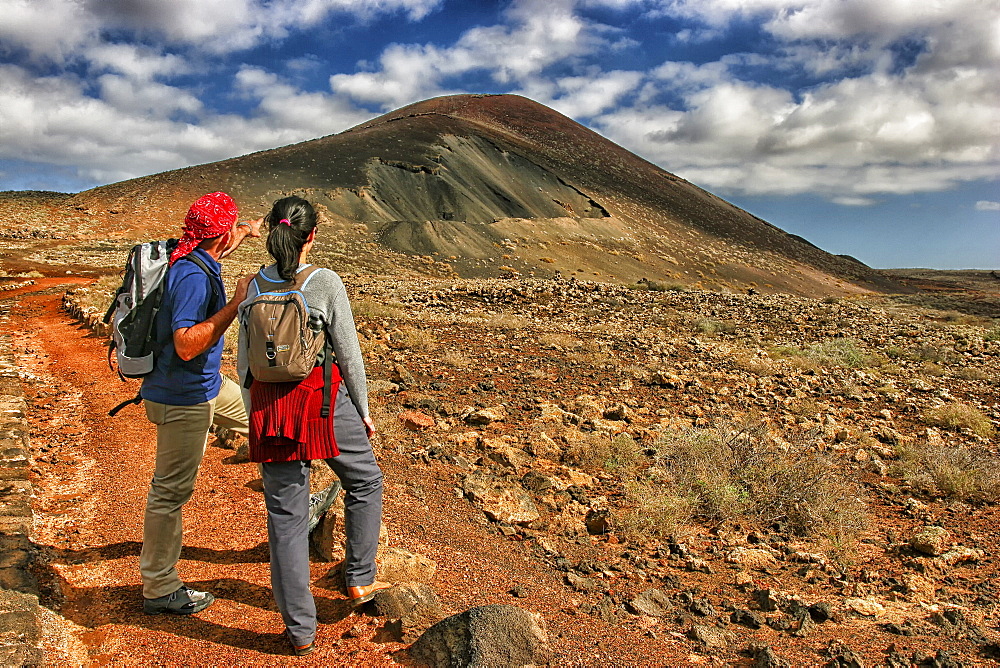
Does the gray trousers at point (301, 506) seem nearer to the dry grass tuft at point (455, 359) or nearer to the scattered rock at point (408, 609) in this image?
the scattered rock at point (408, 609)

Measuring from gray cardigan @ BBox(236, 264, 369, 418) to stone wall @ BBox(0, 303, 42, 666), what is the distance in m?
1.26

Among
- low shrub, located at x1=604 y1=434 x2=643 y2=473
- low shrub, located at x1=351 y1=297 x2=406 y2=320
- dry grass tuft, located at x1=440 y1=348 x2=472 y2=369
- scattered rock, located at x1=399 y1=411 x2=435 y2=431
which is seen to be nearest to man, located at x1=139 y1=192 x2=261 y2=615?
scattered rock, located at x1=399 y1=411 x2=435 y2=431

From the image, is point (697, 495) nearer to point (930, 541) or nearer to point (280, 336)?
point (930, 541)

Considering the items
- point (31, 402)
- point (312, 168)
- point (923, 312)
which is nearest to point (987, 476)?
point (31, 402)

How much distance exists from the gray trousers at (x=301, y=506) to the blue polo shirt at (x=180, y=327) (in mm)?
510

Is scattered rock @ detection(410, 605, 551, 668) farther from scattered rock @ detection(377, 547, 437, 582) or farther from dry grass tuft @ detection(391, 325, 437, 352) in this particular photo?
dry grass tuft @ detection(391, 325, 437, 352)

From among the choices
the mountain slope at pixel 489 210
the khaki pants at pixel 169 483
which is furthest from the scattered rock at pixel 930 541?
the mountain slope at pixel 489 210

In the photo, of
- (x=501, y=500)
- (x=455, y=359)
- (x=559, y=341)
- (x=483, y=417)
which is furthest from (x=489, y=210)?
(x=501, y=500)

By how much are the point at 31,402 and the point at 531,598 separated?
5378mm

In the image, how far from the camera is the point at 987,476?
5.24 metres

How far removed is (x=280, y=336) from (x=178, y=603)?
143 centimetres

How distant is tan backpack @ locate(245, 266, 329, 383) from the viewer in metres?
2.32

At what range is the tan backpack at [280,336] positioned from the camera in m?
2.32

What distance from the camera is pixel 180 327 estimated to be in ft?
8.46
